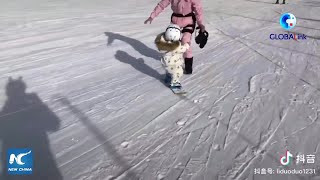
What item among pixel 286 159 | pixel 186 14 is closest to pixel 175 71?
pixel 186 14

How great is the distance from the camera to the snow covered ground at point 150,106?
3.19 metres

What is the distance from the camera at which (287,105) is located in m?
4.30

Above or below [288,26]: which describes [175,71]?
above

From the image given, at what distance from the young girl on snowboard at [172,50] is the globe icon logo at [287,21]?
5.87 meters

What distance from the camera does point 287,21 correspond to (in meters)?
10.2

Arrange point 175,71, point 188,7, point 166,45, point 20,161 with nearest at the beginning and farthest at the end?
point 20,161 → point 166,45 → point 175,71 → point 188,7

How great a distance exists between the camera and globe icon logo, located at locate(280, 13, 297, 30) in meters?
9.39

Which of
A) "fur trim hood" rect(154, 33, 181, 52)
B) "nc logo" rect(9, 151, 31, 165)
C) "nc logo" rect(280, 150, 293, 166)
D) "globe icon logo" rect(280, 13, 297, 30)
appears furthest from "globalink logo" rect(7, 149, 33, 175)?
"globe icon logo" rect(280, 13, 297, 30)

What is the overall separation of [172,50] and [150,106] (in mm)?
893

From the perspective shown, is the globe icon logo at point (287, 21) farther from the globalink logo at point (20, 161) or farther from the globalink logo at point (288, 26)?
the globalink logo at point (20, 161)

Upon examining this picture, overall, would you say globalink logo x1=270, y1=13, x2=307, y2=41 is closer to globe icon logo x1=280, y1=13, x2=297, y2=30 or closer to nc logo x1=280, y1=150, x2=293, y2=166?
globe icon logo x1=280, y1=13, x2=297, y2=30

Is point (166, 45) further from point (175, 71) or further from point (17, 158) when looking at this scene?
point (17, 158)

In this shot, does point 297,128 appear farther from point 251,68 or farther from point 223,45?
point 223,45

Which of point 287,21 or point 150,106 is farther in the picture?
point 287,21
